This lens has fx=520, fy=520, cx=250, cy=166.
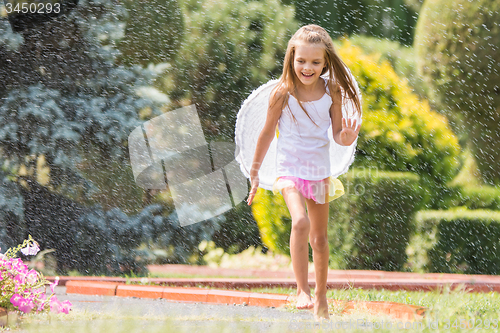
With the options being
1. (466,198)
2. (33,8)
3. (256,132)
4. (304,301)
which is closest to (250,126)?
(256,132)

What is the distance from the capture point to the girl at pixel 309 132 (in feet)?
9.69

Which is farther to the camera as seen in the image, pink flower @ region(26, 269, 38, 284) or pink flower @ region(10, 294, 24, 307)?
pink flower @ region(26, 269, 38, 284)

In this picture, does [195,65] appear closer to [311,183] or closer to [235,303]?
[235,303]

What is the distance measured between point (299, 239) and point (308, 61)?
1.00m

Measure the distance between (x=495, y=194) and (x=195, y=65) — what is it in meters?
4.25

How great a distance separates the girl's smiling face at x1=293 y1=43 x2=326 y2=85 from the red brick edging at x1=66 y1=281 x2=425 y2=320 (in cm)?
146

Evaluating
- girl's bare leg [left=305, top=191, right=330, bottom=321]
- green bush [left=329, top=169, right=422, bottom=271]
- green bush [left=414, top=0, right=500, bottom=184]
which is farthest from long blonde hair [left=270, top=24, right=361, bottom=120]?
green bush [left=414, top=0, right=500, bottom=184]

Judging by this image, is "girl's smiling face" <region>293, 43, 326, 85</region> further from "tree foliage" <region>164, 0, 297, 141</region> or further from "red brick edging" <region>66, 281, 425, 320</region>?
"tree foliage" <region>164, 0, 297, 141</region>

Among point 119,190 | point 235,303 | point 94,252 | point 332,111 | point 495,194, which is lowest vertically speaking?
point 94,252

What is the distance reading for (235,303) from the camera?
412 centimetres

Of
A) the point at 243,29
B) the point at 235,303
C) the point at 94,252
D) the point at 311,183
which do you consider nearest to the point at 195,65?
the point at 243,29

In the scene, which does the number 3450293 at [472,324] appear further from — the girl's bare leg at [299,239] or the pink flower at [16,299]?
the pink flower at [16,299]

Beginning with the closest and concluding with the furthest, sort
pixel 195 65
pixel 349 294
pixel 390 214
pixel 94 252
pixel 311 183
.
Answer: pixel 311 183, pixel 349 294, pixel 390 214, pixel 94 252, pixel 195 65

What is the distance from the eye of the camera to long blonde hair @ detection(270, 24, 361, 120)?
296 centimetres
